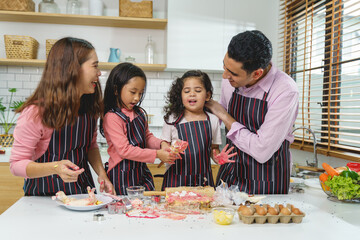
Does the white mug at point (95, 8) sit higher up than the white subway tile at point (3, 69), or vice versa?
the white mug at point (95, 8)

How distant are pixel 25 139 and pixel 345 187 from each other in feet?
4.97

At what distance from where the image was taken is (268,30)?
3.74 meters

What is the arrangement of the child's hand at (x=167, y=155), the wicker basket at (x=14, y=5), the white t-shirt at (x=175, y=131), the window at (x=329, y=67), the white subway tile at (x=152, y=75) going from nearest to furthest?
the child's hand at (x=167, y=155), the white t-shirt at (x=175, y=131), the window at (x=329, y=67), the wicker basket at (x=14, y=5), the white subway tile at (x=152, y=75)

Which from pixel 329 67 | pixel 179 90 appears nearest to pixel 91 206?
pixel 179 90

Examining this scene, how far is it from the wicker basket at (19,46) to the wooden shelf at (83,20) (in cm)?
24

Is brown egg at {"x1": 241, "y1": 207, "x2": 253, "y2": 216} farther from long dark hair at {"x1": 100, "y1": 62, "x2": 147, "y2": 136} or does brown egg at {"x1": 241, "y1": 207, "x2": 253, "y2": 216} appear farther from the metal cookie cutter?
long dark hair at {"x1": 100, "y1": 62, "x2": 147, "y2": 136}

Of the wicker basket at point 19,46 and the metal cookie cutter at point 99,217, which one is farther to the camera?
the wicker basket at point 19,46

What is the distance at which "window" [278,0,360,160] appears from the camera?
2666 mm

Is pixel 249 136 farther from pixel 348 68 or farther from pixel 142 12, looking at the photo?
pixel 142 12

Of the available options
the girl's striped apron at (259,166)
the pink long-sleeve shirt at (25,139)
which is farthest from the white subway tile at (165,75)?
the pink long-sleeve shirt at (25,139)

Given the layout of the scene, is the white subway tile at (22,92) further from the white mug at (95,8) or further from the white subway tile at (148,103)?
the white subway tile at (148,103)

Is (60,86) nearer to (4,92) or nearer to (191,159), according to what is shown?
(191,159)

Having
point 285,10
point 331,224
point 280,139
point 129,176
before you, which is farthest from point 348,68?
point 129,176

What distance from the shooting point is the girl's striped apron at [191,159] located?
6.72 ft
